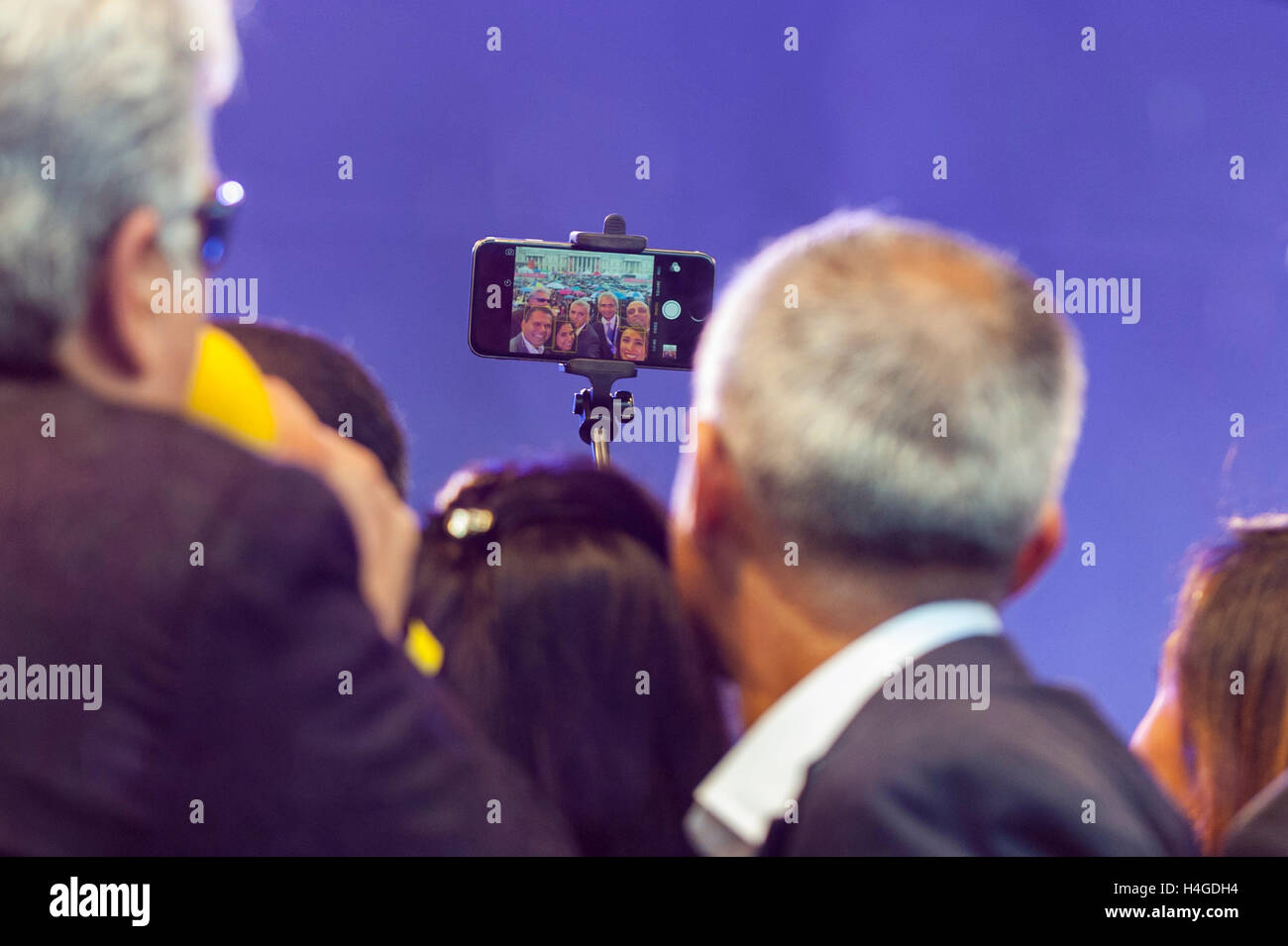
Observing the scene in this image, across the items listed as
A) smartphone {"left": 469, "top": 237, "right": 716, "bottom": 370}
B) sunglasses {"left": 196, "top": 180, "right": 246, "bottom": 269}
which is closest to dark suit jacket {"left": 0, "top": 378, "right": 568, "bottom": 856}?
sunglasses {"left": 196, "top": 180, "right": 246, "bottom": 269}

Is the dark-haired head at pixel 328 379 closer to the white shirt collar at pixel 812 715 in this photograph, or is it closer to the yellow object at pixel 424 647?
the yellow object at pixel 424 647

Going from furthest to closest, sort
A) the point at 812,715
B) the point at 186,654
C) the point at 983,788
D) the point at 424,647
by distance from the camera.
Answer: the point at 424,647
the point at 812,715
the point at 983,788
the point at 186,654

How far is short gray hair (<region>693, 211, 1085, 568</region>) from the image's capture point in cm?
62

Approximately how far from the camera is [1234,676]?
1.17 m

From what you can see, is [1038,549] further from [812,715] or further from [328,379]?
[328,379]

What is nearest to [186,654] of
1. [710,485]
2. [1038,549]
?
[710,485]

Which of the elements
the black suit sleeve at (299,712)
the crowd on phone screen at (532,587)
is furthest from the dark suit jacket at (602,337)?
the black suit sleeve at (299,712)

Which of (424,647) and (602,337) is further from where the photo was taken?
(602,337)

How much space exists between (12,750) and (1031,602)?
10.2 feet

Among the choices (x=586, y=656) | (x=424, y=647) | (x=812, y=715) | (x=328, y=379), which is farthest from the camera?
(x=328, y=379)

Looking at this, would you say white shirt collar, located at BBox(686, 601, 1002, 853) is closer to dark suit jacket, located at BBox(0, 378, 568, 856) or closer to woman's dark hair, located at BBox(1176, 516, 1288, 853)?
dark suit jacket, located at BBox(0, 378, 568, 856)

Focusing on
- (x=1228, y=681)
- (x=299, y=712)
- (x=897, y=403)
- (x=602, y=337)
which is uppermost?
(x=602, y=337)

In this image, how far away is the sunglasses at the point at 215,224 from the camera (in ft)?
1.80

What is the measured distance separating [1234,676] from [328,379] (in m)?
0.88
